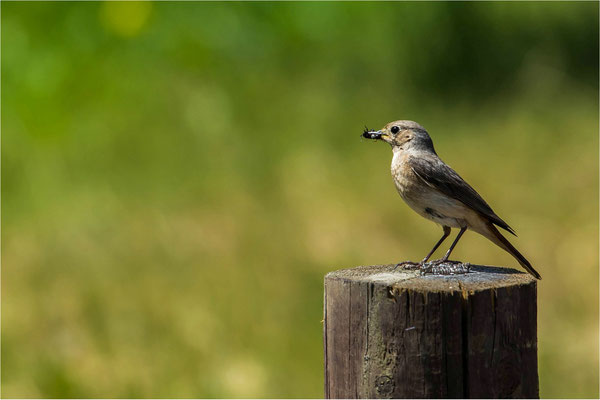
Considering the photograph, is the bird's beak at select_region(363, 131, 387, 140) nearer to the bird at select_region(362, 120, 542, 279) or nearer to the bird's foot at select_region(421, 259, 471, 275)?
the bird at select_region(362, 120, 542, 279)

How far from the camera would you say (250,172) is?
1048 centimetres

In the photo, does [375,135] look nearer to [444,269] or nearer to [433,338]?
[444,269]

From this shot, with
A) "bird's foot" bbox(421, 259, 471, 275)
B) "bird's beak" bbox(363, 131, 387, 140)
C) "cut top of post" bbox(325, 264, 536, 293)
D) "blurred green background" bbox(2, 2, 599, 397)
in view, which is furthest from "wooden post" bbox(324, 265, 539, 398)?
"blurred green background" bbox(2, 2, 599, 397)

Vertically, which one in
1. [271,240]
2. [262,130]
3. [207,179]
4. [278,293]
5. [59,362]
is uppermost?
[262,130]

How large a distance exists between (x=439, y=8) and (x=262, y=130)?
3254 mm

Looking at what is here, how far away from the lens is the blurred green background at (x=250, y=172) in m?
8.22

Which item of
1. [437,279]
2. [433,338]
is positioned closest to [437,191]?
[437,279]

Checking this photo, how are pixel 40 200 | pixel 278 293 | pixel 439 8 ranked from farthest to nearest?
pixel 439 8 → pixel 40 200 → pixel 278 293

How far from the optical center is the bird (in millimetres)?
5020

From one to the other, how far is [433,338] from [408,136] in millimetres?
1960

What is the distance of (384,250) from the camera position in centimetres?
942

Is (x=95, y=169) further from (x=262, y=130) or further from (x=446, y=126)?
(x=446, y=126)

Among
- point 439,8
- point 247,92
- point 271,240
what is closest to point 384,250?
point 271,240

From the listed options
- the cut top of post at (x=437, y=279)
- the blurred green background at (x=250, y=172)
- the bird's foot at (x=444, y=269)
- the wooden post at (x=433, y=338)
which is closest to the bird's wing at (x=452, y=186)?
the bird's foot at (x=444, y=269)
